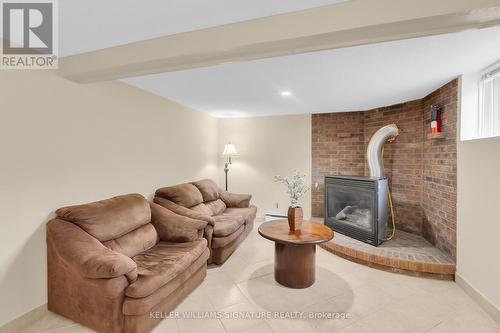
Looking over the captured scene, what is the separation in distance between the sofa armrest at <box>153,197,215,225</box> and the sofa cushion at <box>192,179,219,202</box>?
0.73 m

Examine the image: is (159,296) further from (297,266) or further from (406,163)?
(406,163)

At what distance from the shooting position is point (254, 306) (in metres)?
Result: 2.12

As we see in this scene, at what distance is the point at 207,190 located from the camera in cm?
391

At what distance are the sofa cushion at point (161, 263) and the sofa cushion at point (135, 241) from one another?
56mm

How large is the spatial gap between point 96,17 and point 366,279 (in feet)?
10.9

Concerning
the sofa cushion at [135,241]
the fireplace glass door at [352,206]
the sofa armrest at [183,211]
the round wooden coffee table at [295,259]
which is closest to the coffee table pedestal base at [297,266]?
the round wooden coffee table at [295,259]

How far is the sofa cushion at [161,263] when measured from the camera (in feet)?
5.66

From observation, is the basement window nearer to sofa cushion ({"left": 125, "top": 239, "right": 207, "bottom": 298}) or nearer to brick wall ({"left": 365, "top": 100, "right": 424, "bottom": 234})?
brick wall ({"left": 365, "top": 100, "right": 424, "bottom": 234})

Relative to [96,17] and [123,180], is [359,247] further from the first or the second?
[96,17]

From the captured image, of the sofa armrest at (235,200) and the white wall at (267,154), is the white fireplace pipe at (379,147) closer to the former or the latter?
the white wall at (267,154)

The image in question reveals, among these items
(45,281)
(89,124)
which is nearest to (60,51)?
(89,124)

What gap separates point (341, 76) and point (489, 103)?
1.46 m

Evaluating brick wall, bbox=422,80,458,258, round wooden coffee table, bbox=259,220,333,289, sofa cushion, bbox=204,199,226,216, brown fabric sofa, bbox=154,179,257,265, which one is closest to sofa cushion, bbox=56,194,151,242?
brown fabric sofa, bbox=154,179,257,265

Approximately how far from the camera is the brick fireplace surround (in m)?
2.70
